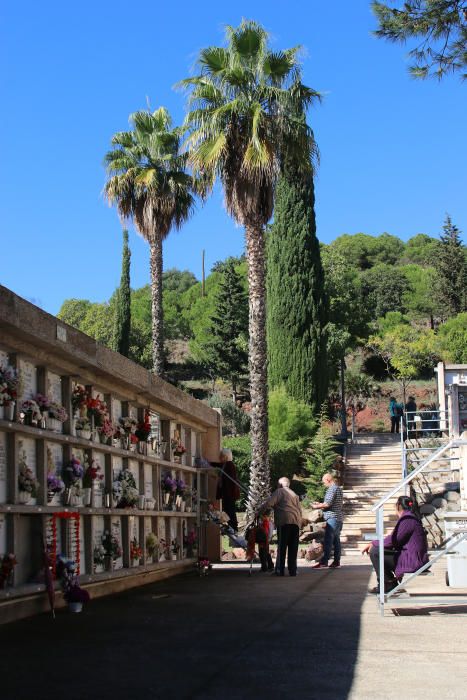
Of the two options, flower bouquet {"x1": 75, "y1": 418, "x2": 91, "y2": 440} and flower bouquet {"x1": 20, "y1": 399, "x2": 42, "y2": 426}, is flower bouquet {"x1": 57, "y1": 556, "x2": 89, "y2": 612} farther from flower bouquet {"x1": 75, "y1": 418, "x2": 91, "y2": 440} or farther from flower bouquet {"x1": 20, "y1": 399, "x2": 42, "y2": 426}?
flower bouquet {"x1": 75, "y1": 418, "x2": 91, "y2": 440}

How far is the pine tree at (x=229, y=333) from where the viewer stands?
55562mm

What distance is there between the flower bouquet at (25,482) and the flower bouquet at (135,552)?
365 centimetres

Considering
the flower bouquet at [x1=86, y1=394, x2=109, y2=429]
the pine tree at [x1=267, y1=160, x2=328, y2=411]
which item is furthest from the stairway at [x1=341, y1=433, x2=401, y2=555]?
the flower bouquet at [x1=86, y1=394, x2=109, y2=429]

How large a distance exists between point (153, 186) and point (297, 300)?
31.2 ft

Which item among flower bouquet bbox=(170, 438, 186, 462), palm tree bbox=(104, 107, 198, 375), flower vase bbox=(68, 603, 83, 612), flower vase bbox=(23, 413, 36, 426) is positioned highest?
palm tree bbox=(104, 107, 198, 375)

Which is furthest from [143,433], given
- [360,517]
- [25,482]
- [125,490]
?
[360,517]

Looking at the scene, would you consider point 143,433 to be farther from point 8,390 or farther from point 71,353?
point 8,390

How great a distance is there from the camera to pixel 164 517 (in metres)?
14.2

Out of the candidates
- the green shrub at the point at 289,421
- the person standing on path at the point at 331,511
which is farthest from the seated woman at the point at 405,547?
the green shrub at the point at 289,421

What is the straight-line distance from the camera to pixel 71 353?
376 inches

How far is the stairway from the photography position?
25.2 meters

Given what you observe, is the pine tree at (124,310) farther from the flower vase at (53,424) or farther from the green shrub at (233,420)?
the flower vase at (53,424)

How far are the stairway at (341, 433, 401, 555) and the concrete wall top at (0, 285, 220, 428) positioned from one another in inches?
463

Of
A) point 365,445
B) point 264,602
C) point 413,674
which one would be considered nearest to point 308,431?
point 365,445
